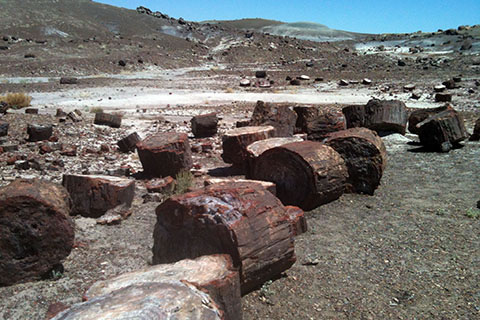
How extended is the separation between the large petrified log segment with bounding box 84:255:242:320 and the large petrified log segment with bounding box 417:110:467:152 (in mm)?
7309

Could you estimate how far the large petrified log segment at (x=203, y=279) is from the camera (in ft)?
9.02

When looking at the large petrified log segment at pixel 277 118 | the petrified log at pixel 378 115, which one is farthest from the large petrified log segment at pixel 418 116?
the large petrified log segment at pixel 277 118

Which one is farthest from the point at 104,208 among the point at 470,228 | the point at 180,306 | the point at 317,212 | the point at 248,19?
the point at 248,19

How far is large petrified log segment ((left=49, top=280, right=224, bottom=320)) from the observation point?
2086mm

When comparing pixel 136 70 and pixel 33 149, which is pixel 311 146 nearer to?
pixel 33 149

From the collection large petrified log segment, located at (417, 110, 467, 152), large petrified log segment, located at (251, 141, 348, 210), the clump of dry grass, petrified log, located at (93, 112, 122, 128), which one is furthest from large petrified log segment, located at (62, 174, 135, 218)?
the clump of dry grass

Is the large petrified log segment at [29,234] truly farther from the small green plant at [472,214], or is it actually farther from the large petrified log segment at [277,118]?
the large petrified log segment at [277,118]

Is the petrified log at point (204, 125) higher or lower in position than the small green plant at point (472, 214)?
higher

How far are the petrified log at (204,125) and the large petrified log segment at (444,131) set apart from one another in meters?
5.01

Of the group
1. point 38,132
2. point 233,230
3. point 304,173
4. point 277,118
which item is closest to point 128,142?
point 38,132

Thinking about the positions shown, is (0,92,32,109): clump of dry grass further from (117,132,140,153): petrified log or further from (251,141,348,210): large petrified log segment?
(251,141,348,210): large petrified log segment

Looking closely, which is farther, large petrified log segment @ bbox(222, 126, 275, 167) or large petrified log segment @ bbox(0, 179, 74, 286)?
large petrified log segment @ bbox(222, 126, 275, 167)

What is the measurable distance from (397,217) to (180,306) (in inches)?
157

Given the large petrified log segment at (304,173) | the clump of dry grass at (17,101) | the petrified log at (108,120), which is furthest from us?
the clump of dry grass at (17,101)
